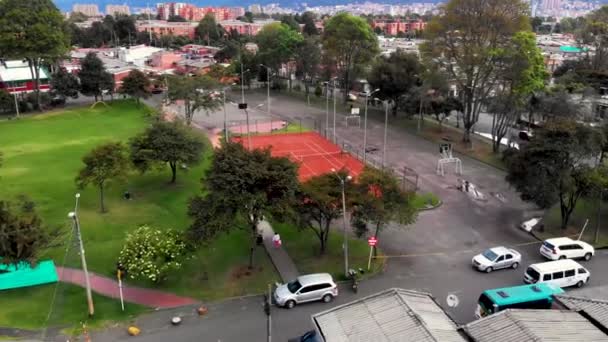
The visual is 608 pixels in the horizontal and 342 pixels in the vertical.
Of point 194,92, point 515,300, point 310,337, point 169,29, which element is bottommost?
point 310,337

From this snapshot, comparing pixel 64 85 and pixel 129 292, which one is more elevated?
pixel 64 85

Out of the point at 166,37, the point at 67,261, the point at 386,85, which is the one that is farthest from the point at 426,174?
the point at 166,37

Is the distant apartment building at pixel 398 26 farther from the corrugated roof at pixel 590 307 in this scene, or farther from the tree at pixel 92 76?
the corrugated roof at pixel 590 307

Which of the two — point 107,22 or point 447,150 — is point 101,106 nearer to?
point 447,150

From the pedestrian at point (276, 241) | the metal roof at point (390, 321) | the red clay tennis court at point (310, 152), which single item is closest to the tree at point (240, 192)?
the pedestrian at point (276, 241)

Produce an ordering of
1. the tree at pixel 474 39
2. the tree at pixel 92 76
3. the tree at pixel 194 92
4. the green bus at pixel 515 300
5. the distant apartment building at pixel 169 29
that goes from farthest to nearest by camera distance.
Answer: the distant apartment building at pixel 169 29 < the tree at pixel 92 76 < the tree at pixel 194 92 < the tree at pixel 474 39 < the green bus at pixel 515 300

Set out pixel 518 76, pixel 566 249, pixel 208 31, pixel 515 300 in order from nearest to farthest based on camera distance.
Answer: pixel 515 300
pixel 566 249
pixel 518 76
pixel 208 31

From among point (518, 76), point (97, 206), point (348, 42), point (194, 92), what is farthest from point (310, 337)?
point (348, 42)

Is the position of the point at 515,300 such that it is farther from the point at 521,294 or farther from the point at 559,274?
the point at 559,274
